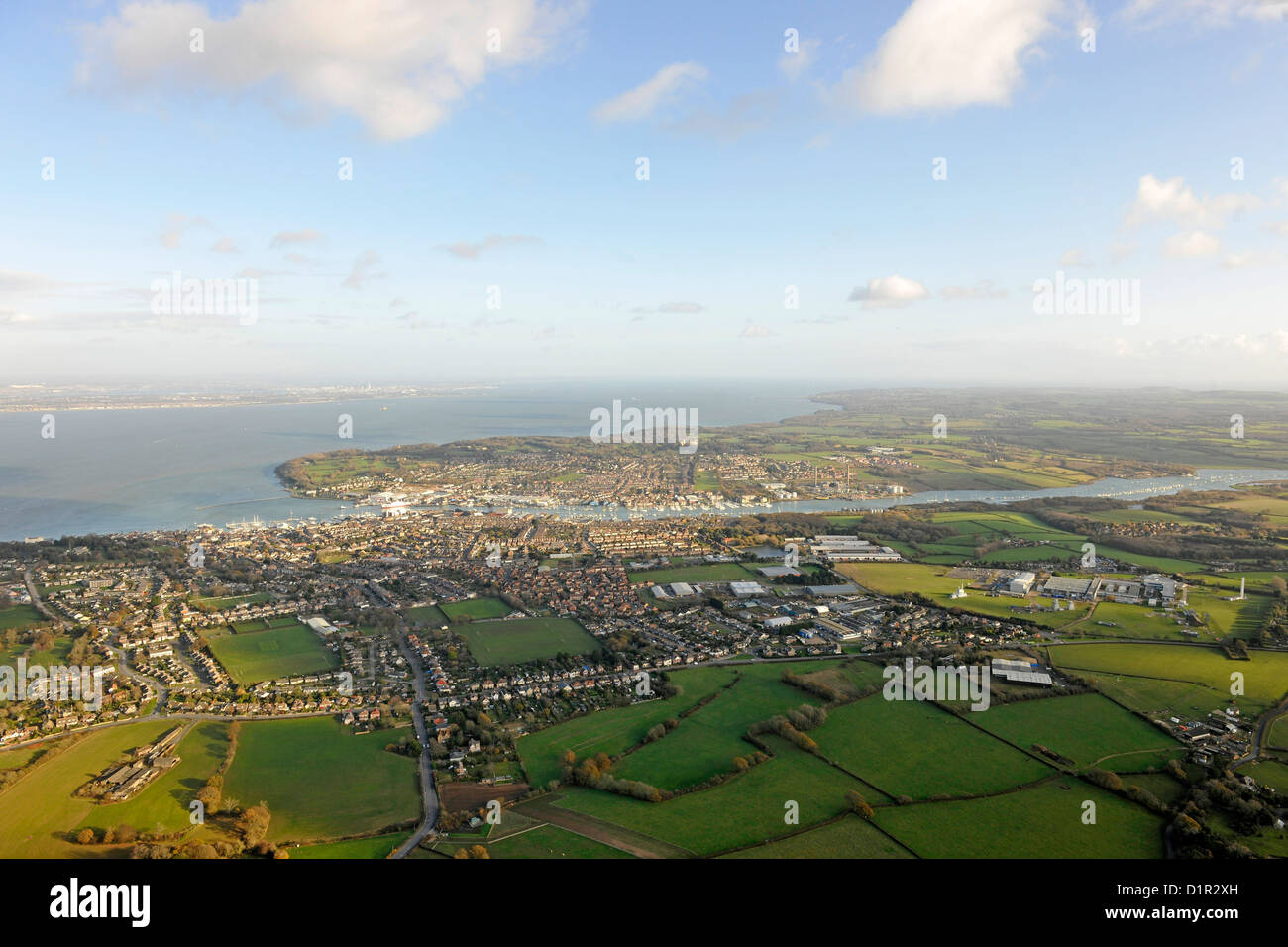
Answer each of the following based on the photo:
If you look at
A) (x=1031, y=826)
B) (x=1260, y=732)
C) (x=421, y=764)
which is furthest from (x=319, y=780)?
(x=1260, y=732)

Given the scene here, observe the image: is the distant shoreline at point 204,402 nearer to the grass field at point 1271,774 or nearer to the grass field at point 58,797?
the grass field at point 58,797

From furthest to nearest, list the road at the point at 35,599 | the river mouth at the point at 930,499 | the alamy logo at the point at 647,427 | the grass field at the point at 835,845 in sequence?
the alamy logo at the point at 647,427, the river mouth at the point at 930,499, the road at the point at 35,599, the grass field at the point at 835,845

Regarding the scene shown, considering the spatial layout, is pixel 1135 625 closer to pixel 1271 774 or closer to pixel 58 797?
pixel 1271 774

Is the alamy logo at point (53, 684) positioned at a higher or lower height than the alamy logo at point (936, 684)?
higher

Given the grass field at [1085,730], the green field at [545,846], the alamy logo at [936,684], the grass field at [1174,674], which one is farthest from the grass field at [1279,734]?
the green field at [545,846]

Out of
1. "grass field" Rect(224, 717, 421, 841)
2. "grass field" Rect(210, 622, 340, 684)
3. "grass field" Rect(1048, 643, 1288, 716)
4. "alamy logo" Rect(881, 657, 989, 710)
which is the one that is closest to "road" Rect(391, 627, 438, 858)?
"grass field" Rect(224, 717, 421, 841)

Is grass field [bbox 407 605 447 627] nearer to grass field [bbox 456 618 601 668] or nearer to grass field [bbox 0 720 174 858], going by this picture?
grass field [bbox 456 618 601 668]

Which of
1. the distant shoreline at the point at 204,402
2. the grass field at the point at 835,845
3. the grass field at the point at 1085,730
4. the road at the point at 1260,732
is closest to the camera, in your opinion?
Answer: the grass field at the point at 835,845
